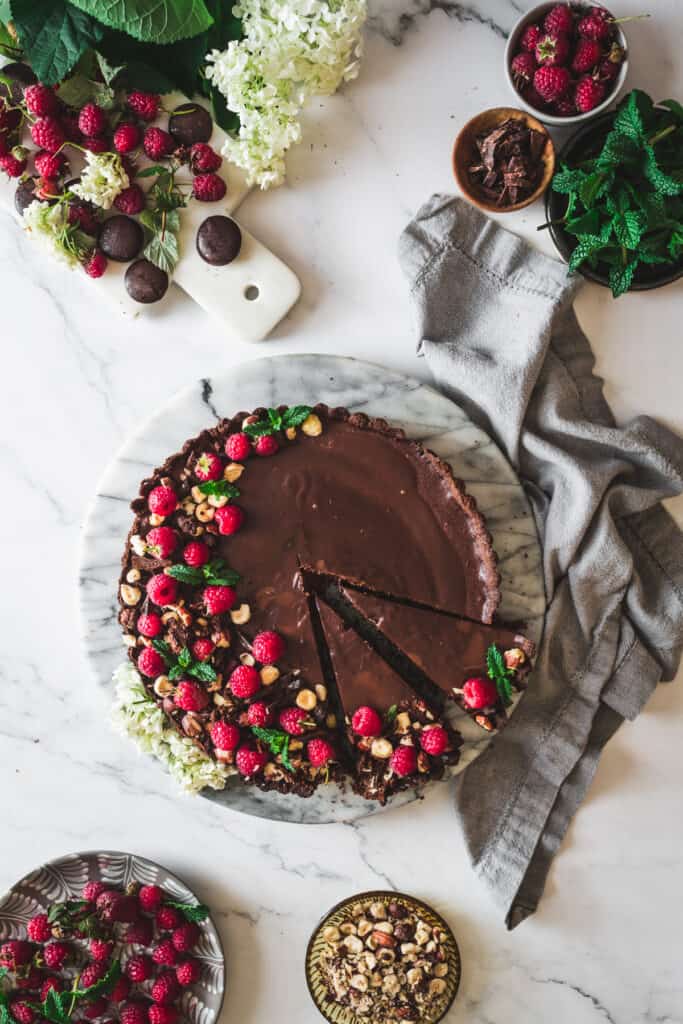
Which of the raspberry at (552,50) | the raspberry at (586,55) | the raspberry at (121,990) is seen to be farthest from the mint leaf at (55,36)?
the raspberry at (121,990)

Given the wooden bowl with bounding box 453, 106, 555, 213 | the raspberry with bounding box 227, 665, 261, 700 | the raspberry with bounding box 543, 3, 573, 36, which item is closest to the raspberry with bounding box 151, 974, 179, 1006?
the raspberry with bounding box 227, 665, 261, 700

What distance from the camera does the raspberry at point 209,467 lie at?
3.16 m

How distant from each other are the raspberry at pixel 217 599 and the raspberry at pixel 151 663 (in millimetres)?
235

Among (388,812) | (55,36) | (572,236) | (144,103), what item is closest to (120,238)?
(144,103)

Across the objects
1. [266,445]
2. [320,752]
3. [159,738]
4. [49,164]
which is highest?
[49,164]

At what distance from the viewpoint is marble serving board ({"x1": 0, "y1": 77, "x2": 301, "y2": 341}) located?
3.55 m

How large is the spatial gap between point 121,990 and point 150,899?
362 mm

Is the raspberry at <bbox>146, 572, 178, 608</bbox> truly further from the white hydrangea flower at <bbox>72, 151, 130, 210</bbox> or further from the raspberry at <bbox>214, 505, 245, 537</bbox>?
the white hydrangea flower at <bbox>72, 151, 130, 210</bbox>

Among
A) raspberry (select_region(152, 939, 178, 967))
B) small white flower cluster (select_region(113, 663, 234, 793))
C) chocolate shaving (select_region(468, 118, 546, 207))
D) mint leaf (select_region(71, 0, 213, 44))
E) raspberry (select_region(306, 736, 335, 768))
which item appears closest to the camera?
mint leaf (select_region(71, 0, 213, 44))

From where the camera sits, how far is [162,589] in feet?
10.3

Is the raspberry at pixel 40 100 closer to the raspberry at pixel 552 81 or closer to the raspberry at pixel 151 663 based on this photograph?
the raspberry at pixel 552 81

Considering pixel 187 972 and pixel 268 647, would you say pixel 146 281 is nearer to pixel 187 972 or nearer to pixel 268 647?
pixel 268 647

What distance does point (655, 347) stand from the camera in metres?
3.60

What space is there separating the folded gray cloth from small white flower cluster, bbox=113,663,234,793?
1.03 meters
